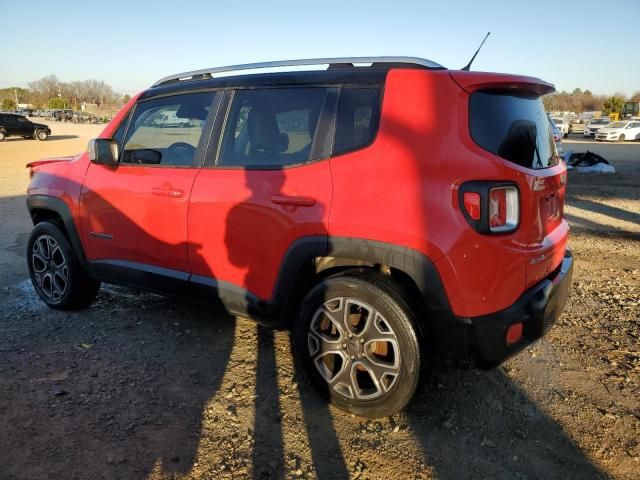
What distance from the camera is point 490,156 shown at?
2.34 meters

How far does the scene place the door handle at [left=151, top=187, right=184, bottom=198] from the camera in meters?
3.19

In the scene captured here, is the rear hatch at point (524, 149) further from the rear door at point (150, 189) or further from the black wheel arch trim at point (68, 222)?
the black wheel arch trim at point (68, 222)

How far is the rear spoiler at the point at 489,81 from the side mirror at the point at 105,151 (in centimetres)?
245

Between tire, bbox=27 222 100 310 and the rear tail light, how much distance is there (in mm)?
3233

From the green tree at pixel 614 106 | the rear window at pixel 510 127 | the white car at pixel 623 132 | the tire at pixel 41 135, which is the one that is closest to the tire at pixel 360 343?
the rear window at pixel 510 127

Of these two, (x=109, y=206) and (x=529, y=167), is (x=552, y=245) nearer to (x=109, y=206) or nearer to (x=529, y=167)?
(x=529, y=167)

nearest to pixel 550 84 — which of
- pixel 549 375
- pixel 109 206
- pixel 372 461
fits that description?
pixel 549 375

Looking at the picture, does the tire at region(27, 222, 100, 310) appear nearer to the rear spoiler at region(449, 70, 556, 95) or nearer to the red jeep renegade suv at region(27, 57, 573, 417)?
the red jeep renegade suv at region(27, 57, 573, 417)

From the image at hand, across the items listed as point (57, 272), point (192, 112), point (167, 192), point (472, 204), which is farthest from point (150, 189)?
point (472, 204)

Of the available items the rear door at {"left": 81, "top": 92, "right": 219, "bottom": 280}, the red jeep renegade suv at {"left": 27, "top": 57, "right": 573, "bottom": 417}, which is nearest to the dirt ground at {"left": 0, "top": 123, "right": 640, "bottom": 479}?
the red jeep renegade suv at {"left": 27, "top": 57, "right": 573, "bottom": 417}

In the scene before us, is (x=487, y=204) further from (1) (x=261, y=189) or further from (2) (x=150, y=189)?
(2) (x=150, y=189)

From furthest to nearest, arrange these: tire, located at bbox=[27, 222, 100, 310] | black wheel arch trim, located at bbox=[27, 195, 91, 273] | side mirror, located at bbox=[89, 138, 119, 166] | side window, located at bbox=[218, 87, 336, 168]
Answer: tire, located at bbox=[27, 222, 100, 310]
black wheel arch trim, located at bbox=[27, 195, 91, 273]
side mirror, located at bbox=[89, 138, 119, 166]
side window, located at bbox=[218, 87, 336, 168]

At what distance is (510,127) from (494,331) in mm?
1049

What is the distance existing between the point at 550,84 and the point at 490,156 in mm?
895
